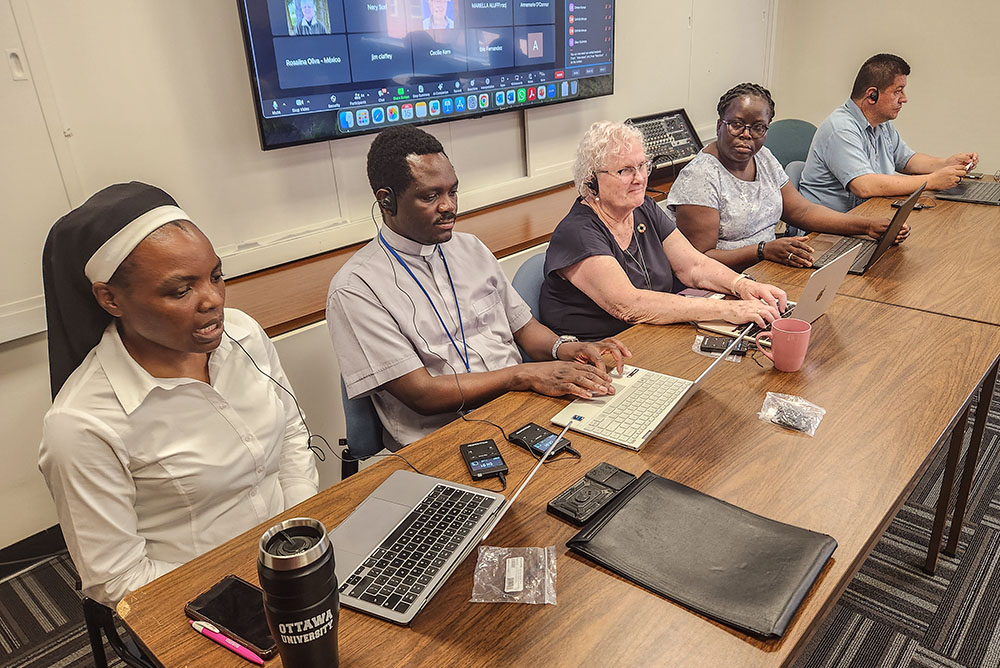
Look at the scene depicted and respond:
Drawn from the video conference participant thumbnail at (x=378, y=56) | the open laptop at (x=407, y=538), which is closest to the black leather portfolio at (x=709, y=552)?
the open laptop at (x=407, y=538)

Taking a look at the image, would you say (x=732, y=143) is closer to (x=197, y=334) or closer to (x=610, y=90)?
(x=610, y=90)

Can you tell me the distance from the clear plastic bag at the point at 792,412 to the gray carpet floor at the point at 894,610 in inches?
30.8

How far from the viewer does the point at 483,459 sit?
4.06ft

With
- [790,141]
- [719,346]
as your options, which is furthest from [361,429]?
[790,141]

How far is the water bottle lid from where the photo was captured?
2.29 ft

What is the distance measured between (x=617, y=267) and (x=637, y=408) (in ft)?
2.06

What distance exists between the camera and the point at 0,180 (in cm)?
187

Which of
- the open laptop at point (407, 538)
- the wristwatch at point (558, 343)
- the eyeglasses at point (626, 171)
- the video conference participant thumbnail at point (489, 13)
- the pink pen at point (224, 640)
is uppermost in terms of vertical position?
the video conference participant thumbnail at point (489, 13)

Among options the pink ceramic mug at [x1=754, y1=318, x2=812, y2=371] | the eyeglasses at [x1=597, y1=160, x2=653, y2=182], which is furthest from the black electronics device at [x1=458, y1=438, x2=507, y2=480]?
the eyeglasses at [x1=597, y1=160, x2=653, y2=182]

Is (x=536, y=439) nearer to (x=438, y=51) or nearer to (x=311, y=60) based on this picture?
(x=311, y=60)

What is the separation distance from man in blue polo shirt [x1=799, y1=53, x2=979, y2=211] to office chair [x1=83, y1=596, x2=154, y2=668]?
126 inches

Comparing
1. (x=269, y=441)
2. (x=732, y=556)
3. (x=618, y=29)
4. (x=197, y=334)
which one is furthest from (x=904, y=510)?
(x=618, y=29)

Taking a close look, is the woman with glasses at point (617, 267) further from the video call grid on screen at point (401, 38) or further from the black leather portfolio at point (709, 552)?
the video call grid on screen at point (401, 38)

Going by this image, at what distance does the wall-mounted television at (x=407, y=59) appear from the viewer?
225cm
